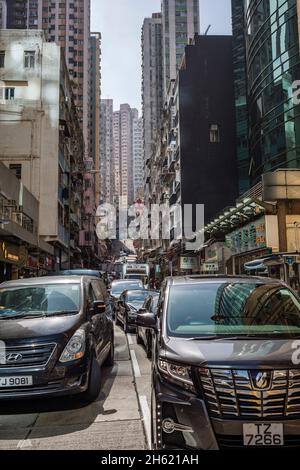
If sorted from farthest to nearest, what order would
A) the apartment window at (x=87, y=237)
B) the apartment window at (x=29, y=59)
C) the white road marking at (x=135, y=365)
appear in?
the apartment window at (x=87, y=237) → the apartment window at (x=29, y=59) → the white road marking at (x=135, y=365)

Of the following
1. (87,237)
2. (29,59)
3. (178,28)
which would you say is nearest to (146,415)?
(29,59)

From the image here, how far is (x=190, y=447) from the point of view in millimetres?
3521

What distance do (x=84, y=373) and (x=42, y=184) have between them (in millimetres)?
32438

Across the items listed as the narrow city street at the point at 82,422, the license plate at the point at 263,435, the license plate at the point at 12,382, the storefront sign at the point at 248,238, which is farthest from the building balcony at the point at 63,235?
the license plate at the point at 263,435

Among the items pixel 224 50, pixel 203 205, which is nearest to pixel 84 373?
pixel 203 205

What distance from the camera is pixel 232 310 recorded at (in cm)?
478

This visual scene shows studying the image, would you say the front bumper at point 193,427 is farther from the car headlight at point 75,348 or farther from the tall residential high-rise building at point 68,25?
the tall residential high-rise building at point 68,25

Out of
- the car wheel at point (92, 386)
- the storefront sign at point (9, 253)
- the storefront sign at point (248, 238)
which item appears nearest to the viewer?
the car wheel at point (92, 386)

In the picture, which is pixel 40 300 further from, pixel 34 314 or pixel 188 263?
pixel 188 263

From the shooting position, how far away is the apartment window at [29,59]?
3884 centimetres

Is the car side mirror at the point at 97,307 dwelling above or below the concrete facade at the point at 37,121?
below

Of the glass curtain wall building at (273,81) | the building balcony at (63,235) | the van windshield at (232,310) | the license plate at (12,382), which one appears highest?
the glass curtain wall building at (273,81)

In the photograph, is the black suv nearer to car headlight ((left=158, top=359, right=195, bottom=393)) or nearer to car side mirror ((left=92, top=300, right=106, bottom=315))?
car headlight ((left=158, top=359, right=195, bottom=393))

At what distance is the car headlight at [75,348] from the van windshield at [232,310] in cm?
164
